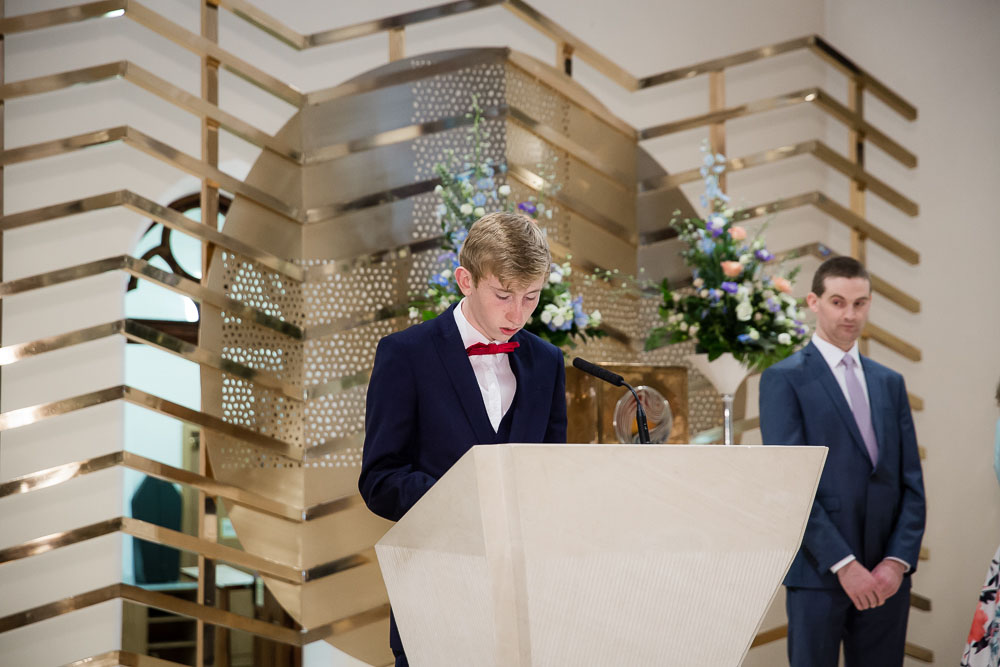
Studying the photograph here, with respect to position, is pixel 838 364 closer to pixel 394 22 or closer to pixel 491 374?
pixel 491 374

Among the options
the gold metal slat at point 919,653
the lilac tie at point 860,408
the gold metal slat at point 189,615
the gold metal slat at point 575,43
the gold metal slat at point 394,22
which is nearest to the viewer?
the lilac tie at point 860,408

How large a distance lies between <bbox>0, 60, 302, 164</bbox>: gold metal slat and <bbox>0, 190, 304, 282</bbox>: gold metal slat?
1.23 feet

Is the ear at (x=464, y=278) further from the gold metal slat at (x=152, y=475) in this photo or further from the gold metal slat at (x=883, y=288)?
the gold metal slat at (x=883, y=288)

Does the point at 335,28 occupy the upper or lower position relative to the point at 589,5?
lower

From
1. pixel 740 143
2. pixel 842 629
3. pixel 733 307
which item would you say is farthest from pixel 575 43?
pixel 842 629

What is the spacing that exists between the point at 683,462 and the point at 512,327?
2.17ft

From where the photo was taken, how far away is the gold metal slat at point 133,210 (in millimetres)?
3156

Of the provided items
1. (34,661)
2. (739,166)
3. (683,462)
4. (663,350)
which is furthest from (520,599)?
(739,166)

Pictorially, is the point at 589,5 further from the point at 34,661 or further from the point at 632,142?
the point at 34,661

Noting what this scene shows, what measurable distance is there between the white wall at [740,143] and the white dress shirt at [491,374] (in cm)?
194

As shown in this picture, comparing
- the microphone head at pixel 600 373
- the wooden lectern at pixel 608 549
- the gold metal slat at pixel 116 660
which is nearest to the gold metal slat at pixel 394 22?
the gold metal slat at pixel 116 660

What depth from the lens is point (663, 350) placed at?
415 centimetres

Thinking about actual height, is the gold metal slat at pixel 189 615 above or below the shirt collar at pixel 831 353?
below

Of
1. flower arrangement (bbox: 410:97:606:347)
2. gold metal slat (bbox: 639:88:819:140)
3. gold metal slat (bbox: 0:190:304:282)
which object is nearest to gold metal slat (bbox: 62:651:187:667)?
gold metal slat (bbox: 0:190:304:282)
